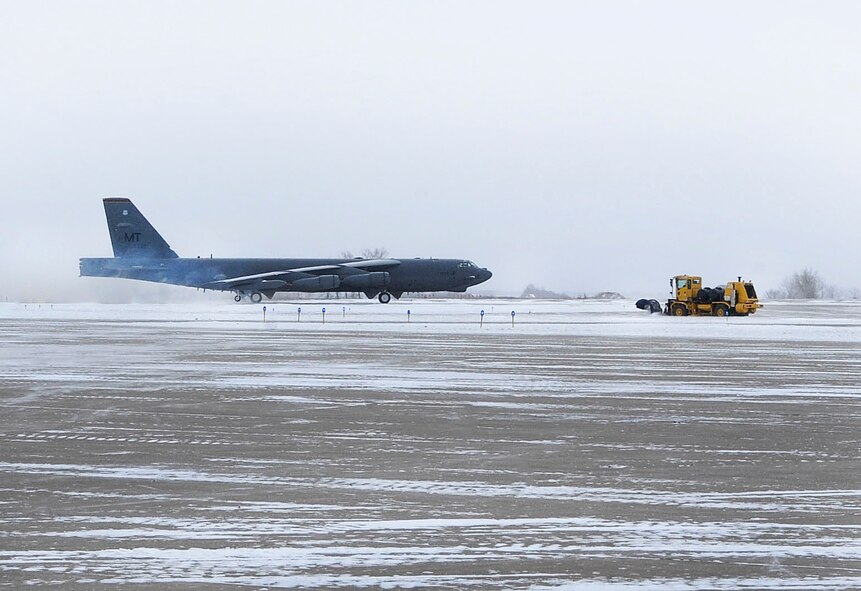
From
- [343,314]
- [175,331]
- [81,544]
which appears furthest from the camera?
[343,314]

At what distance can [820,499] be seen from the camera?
790 centimetres

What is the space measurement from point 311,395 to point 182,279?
48.0 meters

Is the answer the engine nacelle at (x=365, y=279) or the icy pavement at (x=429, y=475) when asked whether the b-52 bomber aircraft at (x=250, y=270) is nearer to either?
the engine nacelle at (x=365, y=279)

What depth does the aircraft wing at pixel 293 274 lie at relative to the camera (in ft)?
200

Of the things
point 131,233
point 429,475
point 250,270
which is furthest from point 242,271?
point 429,475

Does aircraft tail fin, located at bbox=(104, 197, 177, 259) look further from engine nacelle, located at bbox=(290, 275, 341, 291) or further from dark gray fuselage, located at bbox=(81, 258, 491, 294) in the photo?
engine nacelle, located at bbox=(290, 275, 341, 291)

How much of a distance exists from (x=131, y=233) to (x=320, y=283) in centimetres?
1294

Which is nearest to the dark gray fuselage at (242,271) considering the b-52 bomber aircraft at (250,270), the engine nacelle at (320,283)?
the b-52 bomber aircraft at (250,270)

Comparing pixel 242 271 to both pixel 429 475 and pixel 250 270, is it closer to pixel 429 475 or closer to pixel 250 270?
pixel 250 270

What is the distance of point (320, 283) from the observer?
199ft

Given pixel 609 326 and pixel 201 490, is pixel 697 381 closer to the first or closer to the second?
pixel 201 490

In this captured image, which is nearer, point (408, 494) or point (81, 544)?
point (81, 544)

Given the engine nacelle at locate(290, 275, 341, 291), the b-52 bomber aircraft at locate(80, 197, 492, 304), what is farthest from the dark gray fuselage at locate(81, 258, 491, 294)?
the engine nacelle at locate(290, 275, 341, 291)

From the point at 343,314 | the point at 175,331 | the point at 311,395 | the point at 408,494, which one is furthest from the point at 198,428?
the point at 343,314
